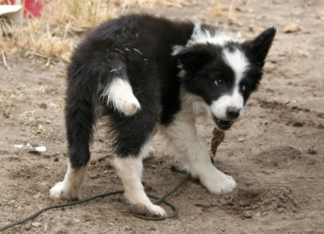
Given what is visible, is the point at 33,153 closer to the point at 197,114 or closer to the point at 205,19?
the point at 197,114

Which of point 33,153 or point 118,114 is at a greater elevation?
point 118,114

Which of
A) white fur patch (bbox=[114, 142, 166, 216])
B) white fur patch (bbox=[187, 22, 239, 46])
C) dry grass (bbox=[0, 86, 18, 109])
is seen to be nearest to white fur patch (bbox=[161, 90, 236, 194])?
white fur patch (bbox=[187, 22, 239, 46])

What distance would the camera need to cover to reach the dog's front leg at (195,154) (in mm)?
3896

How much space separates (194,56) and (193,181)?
1.23m

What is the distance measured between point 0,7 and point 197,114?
3.97 m

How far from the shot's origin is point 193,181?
408 cm

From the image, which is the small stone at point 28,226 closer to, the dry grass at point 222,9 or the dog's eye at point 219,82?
the dog's eye at point 219,82

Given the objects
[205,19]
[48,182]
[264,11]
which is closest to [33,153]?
[48,182]

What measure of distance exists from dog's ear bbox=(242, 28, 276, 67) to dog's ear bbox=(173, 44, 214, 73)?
40 cm

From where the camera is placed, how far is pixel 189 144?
3.92 meters

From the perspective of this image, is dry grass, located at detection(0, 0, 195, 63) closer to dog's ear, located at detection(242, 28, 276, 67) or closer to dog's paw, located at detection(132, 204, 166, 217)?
dog's ear, located at detection(242, 28, 276, 67)

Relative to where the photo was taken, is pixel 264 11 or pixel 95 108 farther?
pixel 264 11

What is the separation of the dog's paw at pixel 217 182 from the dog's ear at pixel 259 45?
1.11m

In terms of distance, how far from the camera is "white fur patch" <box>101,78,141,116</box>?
2.70 m
